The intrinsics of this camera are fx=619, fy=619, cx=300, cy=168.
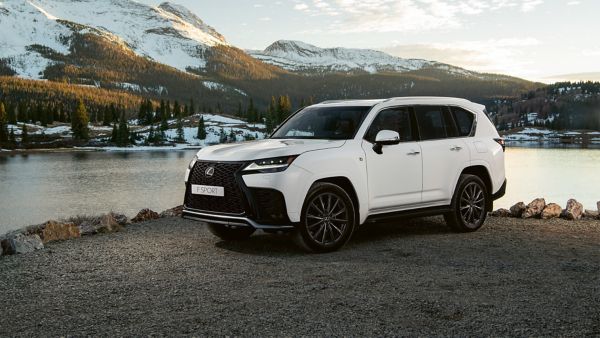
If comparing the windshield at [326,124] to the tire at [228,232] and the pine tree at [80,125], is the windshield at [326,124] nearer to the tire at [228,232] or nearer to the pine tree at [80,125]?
the tire at [228,232]

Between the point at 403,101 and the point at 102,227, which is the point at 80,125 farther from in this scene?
the point at 403,101

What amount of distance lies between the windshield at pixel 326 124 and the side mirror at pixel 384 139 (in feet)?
1.28

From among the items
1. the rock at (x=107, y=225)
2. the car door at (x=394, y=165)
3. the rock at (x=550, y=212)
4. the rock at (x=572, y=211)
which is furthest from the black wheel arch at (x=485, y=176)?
the rock at (x=107, y=225)

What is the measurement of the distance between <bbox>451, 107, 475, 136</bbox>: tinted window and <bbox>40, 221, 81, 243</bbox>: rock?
24.0 ft

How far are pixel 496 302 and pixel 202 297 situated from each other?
318cm

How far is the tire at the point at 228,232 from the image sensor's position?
1055cm

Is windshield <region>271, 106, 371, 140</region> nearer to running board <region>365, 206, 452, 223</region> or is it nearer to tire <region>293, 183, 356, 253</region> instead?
tire <region>293, 183, 356, 253</region>

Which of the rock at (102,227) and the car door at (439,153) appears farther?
the rock at (102,227)

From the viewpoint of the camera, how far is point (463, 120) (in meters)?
11.3

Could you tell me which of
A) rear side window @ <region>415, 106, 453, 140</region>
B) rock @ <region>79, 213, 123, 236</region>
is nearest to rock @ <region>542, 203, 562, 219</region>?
rear side window @ <region>415, 106, 453, 140</region>

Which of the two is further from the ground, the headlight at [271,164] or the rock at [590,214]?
the headlight at [271,164]

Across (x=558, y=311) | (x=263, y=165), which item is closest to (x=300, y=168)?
(x=263, y=165)

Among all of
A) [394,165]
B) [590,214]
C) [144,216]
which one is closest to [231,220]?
[394,165]

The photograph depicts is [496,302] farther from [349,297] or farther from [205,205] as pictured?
[205,205]
